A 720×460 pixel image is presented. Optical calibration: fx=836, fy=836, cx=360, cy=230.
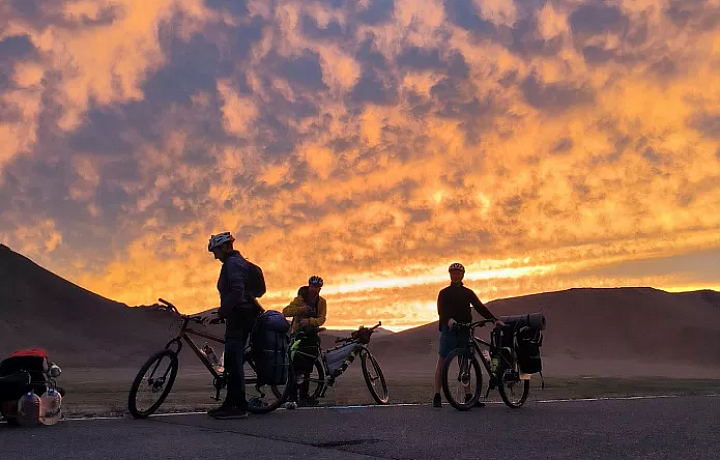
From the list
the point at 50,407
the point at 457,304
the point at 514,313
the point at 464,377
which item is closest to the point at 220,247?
the point at 50,407

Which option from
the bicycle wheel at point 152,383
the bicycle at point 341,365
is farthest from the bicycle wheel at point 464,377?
the bicycle wheel at point 152,383

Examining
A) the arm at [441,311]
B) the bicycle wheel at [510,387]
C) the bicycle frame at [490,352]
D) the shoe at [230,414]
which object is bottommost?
the shoe at [230,414]

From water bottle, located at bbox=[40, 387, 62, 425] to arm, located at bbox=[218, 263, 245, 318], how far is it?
221 cm

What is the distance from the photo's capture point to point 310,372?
1271cm

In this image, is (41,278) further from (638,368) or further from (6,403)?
(6,403)

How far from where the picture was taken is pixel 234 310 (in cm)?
1070

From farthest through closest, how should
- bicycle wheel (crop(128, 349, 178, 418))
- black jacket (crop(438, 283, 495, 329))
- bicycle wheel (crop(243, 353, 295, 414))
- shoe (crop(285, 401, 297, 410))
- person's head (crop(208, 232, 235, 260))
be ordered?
black jacket (crop(438, 283, 495, 329)) < shoe (crop(285, 401, 297, 410)) < bicycle wheel (crop(243, 353, 295, 414)) < person's head (crop(208, 232, 235, 260)) < bicycle wheel (crop(128, 349, 178, 418))

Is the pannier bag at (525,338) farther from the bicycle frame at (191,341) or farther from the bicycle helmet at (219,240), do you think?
the bicycle helmet at (219,240)

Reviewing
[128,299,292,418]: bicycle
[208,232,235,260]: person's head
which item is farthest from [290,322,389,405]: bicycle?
[208,232,235,260]: person's head

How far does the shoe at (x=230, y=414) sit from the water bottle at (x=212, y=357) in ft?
2.30

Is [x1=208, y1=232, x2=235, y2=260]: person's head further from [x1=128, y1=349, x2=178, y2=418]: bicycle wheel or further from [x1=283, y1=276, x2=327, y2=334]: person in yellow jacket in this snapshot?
[x1=283, y1=276, x2=327, y2=334]: person in yellow jacket

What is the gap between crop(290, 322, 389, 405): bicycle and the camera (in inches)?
500

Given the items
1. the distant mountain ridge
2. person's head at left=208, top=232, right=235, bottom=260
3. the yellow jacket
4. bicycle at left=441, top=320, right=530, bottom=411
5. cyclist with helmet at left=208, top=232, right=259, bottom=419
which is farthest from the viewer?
the distant mountain ridge

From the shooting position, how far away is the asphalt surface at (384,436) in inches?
283
